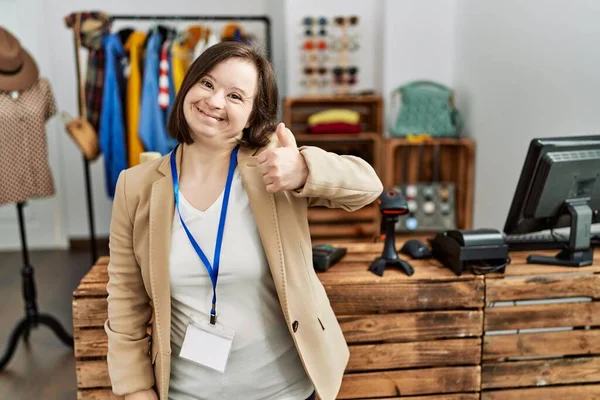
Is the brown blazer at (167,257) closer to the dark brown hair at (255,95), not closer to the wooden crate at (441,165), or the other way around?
the dark brown hair at (255,95)

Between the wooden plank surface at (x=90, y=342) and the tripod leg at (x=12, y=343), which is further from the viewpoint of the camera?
the tripod leg at (x=12, y=343)

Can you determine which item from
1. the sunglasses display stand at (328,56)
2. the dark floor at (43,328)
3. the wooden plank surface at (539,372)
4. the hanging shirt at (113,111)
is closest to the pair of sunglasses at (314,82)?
the sunglasses display stand at (328,56)

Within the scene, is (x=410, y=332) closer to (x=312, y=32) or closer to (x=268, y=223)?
(x=268, y=223)

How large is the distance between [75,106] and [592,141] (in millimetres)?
→ 4060

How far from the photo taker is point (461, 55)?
369cm

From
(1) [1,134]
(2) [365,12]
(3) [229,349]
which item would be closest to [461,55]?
(2) [365,12]

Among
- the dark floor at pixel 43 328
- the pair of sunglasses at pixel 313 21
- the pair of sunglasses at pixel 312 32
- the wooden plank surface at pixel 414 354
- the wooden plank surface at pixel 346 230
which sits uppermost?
the pair of sunglasses at pixel 313 21

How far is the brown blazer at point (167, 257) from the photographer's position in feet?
3.78

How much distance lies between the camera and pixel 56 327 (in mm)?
2973

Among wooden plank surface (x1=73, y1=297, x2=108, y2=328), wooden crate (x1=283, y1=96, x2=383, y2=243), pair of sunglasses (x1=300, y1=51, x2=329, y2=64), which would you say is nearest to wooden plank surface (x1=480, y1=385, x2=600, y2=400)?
wooden plank surface (x1=73, y1=297, x2=108, y2=328)

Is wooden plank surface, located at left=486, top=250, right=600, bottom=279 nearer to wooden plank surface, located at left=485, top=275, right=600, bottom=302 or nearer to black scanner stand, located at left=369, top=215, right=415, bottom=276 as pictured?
wooden plank surface, located at left=485, top=275, right=600, bottom=302

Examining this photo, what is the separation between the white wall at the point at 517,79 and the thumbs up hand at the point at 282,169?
1.72 metres

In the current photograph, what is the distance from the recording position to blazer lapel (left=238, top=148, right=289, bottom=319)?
1152mm

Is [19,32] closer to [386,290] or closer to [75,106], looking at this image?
[75,106]
